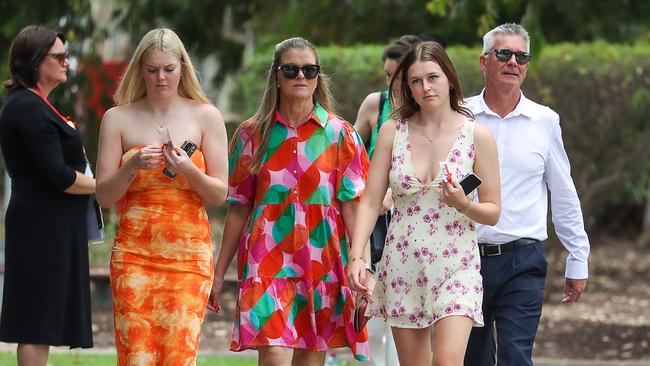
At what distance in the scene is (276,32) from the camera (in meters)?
16.5

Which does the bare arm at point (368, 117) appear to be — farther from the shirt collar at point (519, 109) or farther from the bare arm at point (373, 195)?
the bare arm at point (373, 195)

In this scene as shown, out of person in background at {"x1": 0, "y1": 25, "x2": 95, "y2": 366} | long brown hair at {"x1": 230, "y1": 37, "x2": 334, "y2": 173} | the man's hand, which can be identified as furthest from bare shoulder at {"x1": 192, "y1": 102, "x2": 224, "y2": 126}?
the man's hand

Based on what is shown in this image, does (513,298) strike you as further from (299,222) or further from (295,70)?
(295,70)

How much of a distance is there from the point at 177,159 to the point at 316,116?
929 millimetres

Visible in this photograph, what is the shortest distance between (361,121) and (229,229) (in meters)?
1.69

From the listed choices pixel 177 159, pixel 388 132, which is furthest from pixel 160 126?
pixel 388 132

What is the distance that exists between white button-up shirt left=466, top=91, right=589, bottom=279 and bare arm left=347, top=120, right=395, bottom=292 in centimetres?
69

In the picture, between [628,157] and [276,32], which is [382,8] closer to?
[276,32]

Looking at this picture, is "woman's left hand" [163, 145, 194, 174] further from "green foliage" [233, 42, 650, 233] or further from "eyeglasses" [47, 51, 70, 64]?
"green foliage" [233, 42, 650, 233]

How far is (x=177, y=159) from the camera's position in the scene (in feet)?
19.5

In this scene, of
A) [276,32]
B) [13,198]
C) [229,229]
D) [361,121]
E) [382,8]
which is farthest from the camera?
[276,32]

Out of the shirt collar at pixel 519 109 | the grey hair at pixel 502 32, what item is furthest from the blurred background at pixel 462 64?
the shirt collar at pixel 519 109

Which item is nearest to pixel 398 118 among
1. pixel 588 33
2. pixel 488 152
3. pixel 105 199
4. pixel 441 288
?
pixel 488 152

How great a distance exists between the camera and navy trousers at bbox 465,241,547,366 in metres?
6.53
